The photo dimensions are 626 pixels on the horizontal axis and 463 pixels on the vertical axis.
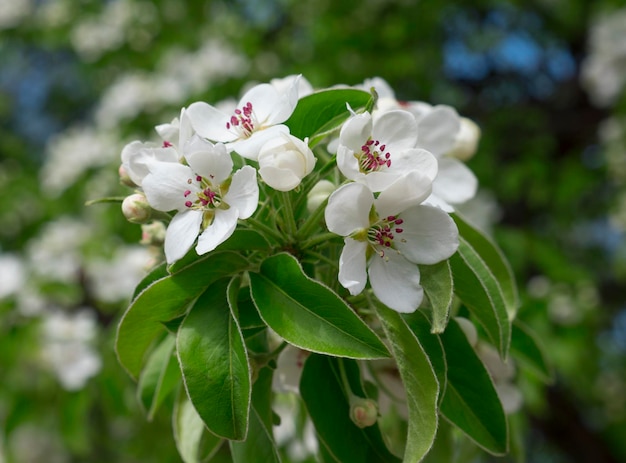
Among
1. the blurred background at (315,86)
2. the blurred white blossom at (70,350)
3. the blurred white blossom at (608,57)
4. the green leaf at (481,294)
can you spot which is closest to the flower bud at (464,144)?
the green leaf at (481,294)

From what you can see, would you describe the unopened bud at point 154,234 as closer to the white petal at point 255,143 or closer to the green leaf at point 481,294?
the white petal at point 255,143

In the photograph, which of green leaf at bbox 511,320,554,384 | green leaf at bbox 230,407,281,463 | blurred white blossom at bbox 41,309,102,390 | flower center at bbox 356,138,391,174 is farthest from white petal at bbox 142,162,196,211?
blurred white blossom at bbox 41,309,102,390

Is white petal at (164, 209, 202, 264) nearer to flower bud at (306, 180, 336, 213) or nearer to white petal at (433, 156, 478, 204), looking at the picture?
flower bud at (306, 180, 336, 213)

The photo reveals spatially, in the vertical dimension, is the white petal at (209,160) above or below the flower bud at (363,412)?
above

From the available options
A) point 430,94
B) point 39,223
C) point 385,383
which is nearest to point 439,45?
point 430,94

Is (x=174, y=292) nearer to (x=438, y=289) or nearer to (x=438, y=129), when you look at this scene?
(x=438, y=289)

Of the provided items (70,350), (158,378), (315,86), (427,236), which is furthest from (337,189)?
(315,86)
